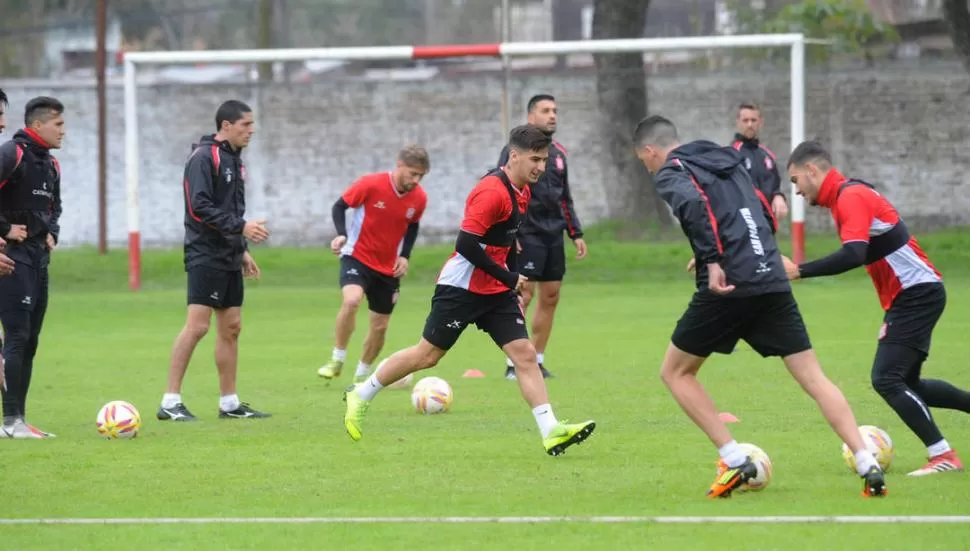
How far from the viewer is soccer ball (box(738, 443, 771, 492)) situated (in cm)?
806

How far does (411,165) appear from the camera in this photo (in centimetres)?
1281

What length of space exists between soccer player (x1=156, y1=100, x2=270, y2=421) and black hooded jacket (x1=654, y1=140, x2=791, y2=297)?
395 centimetres

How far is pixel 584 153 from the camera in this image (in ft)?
81.8

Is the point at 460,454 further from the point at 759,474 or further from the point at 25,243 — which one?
the point at 25,243

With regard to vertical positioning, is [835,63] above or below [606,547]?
above

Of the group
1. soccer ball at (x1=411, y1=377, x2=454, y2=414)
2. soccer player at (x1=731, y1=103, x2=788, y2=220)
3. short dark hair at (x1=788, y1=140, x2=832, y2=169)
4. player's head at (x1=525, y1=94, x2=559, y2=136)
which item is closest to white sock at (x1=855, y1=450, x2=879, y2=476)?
short dark hair at (x1=788, y1=140, x2=832, y2=169)

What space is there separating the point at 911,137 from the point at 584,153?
5539 mm

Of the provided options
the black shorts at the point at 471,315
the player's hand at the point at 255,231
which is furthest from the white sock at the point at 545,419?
the player's hand at the point at 255,231

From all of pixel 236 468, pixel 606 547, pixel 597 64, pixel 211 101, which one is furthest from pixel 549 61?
pixel 606 547

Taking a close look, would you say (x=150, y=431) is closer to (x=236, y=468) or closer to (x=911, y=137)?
(x=236, y=468)

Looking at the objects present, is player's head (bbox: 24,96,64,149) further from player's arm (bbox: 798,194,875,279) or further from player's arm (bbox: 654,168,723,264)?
player's arm (bbox: 798,194,875,279)

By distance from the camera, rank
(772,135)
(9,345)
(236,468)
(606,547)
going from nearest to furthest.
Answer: (606,547), (236,468), (9,345), (772,135)

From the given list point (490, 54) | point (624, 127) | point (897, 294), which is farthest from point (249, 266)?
point (624, 127)

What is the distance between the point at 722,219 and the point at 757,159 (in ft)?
30.8
